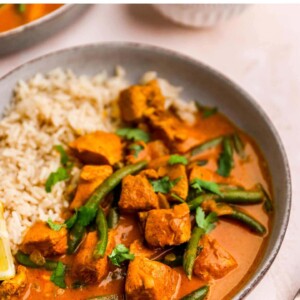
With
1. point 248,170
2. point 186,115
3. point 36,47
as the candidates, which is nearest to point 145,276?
point 248,170

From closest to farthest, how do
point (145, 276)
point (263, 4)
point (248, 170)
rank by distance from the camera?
1. point (145, 276)
2. point (248, 170)
3. point (263, 4)

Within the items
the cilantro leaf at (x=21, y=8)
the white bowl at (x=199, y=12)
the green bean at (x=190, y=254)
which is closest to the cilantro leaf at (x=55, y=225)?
the green bean at (x=190, y=254)

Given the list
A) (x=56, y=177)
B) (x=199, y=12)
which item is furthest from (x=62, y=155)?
Result: (x=199, y=12)

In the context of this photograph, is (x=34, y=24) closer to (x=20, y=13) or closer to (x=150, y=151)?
(x=20, y=13)

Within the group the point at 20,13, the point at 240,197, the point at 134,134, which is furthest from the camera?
the point at 20,13

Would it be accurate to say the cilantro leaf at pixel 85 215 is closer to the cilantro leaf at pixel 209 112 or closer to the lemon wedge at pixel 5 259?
the lemon wedge at pixel 5 259

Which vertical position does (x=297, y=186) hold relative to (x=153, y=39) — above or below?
below

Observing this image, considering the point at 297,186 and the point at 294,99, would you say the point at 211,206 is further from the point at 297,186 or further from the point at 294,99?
the point at 294,99
